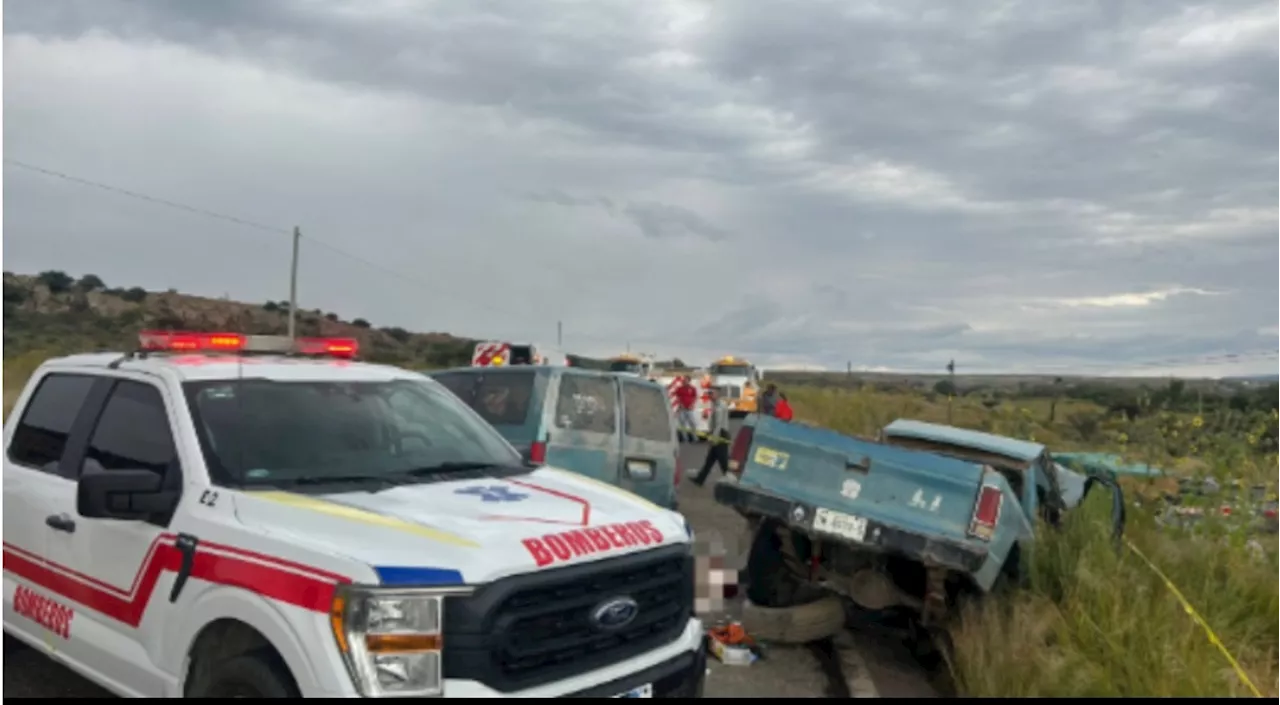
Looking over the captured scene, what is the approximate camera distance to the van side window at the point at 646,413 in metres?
11.5

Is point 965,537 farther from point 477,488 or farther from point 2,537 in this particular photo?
point 2,537

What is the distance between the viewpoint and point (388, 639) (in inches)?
147

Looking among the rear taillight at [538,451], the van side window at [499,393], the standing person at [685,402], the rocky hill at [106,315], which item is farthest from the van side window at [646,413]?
the rocky hill at [106,315]

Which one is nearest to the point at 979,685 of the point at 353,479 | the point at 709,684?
the point at 709,684

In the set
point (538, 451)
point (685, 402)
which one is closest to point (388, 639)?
point (538, 451)

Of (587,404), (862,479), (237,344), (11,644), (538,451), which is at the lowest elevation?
Result: (11,644)

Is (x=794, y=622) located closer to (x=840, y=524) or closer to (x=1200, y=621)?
(x=840, y=524)

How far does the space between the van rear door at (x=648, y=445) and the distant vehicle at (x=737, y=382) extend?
24538 millimetres

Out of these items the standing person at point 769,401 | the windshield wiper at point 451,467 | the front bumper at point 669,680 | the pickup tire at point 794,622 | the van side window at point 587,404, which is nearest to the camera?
the front bumper at point 669,680

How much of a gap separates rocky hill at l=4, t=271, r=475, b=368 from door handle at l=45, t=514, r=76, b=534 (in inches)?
1169

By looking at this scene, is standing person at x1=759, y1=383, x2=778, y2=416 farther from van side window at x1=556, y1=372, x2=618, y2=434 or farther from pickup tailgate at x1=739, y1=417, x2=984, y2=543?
pickup tailgate at x1=739, y1=417, x2=984, y2=543

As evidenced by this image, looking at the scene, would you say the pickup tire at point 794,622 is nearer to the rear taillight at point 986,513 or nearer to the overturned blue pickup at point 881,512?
the overturned blue pickup at point 881,512

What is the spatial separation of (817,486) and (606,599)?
3.47 metres

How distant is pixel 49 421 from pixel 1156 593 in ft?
20.9
